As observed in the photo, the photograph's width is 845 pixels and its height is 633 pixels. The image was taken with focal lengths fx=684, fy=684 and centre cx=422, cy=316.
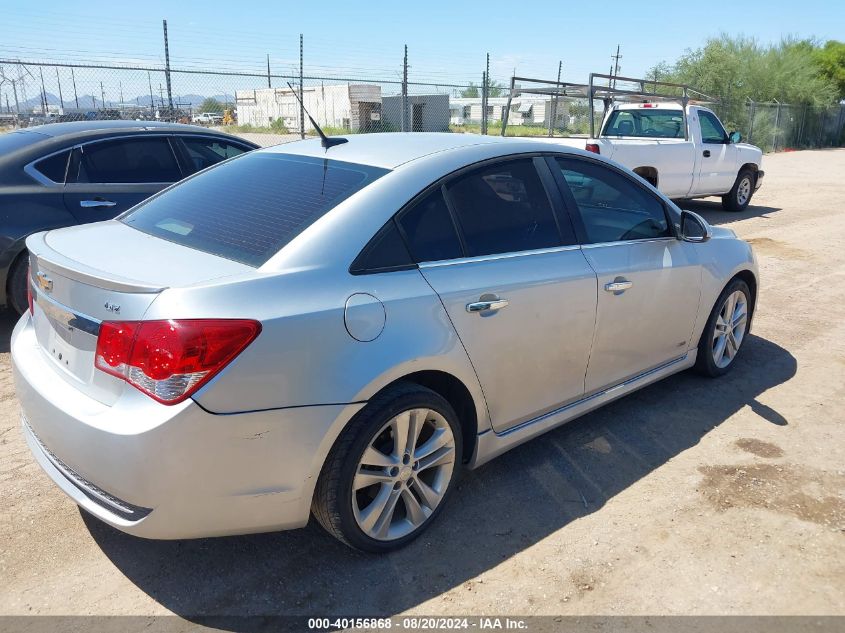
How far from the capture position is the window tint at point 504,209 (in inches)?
121

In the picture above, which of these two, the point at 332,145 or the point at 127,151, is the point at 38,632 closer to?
the point at 332,145

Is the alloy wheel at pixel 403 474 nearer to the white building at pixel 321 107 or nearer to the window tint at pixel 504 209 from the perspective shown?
the window tint at pixel 504 209

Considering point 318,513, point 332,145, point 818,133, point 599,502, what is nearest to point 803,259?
point 599,502

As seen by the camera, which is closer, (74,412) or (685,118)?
(74,412)

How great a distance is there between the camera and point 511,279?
10.1 ft

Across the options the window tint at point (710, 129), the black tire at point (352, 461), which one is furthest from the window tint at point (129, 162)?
the window tint at point (710, 129)

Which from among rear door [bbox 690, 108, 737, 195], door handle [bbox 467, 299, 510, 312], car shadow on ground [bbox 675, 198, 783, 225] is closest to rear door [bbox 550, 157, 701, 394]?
door handle [bbox 467, 299, 510, 312]

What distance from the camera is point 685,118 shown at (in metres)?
11.3

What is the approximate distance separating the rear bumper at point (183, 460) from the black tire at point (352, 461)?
7cm

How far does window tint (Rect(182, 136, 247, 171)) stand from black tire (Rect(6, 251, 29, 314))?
1.74 meters

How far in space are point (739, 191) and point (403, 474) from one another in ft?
39.9

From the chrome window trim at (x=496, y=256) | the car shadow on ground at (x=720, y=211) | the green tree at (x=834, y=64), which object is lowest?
the car shadow on ground at (x=720, y=211)

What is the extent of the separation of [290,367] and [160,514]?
25.6 inches

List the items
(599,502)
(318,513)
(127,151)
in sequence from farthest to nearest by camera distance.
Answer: (127,151) < (599,502) < (318,513)
